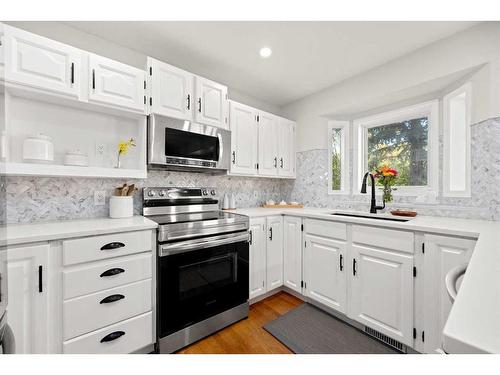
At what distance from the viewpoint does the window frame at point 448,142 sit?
69.9 inches

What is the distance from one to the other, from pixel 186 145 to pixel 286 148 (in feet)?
4.86

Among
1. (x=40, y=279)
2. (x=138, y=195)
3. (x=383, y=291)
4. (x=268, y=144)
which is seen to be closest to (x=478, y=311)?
(x=383, y=291)

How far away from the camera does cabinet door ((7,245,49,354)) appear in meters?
1.09

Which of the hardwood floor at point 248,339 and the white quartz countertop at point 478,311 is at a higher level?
the white quartz countertop at point 478,311

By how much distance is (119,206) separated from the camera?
1.75 meters

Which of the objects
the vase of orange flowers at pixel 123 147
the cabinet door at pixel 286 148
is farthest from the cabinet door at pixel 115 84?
the cabinet door at pixel 286 148

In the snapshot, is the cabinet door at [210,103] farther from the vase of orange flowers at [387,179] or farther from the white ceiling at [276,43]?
the vase of orange flowers at [387,179]

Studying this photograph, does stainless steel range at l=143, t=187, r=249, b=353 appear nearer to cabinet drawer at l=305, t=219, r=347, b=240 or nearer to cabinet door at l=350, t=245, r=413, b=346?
cabinet drawer at l=305, t=219, r=347, b=240

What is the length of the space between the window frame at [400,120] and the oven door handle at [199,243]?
5.61 ft

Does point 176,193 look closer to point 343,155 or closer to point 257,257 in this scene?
point 257,257

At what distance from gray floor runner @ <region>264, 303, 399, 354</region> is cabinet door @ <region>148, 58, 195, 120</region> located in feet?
6.74

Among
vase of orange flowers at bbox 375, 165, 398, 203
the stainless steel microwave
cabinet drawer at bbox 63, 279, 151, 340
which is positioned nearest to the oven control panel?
the stainless steel microwave
